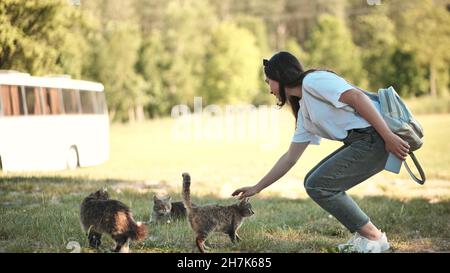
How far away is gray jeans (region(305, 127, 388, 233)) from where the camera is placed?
311cm

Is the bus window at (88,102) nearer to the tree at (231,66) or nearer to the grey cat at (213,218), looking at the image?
the grey cat at (213,218)

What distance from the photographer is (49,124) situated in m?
5.07

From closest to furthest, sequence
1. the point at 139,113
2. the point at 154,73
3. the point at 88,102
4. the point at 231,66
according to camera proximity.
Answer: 1. the point at 88,102
2. the point at 139,113
3. the point at 154,73
4. the point at 231,66

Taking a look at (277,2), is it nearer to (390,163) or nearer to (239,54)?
(239,54)

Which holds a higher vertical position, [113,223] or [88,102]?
[88,102]

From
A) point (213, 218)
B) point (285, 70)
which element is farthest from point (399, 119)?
point (213, 218)

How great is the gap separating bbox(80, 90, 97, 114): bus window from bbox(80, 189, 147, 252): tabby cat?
8.50 feet

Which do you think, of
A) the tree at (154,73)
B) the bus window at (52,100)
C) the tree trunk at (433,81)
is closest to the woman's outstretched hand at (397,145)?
the bus window at (52,100)

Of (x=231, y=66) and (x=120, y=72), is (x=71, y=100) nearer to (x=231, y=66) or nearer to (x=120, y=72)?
(x=120, y=72)

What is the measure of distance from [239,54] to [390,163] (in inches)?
545

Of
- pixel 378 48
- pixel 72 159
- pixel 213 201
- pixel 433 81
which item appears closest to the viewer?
pixel 213 201

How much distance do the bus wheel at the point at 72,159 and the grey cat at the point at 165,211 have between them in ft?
3.79

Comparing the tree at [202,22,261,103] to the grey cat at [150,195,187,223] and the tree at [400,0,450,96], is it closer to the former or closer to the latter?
the tree at [400,0,450,96]

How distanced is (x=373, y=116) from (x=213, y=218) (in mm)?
994
